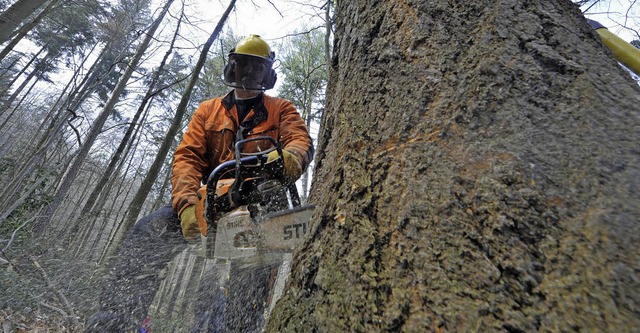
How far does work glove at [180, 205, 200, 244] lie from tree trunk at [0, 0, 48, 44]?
3288 millimetres

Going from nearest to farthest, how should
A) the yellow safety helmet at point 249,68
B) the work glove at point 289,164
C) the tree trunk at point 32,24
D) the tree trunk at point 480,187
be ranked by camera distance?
the tree trunk at point 480,187
the work glove at point 289,164
the yellow safety helmet at point 249,68
the tree trunk at point 32,24

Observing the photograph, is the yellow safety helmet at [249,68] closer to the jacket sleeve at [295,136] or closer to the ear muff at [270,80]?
the ear muff at [270,80]

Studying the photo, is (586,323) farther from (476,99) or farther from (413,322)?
(476,99)

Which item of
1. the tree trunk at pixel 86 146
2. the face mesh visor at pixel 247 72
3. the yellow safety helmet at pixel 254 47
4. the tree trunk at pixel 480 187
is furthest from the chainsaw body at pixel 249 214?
the tree trunk at pixel 86 146

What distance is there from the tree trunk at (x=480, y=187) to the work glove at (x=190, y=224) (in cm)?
124

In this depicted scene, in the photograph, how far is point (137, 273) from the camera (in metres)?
2.13

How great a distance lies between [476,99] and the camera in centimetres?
57

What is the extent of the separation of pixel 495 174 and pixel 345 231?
0.27 m

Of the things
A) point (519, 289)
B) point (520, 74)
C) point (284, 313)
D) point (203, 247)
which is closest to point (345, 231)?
point (284, 313)

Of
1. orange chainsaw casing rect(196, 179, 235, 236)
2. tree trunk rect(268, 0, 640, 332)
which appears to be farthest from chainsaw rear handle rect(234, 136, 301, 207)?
tree trunk rect(268, 0, 640, 332)

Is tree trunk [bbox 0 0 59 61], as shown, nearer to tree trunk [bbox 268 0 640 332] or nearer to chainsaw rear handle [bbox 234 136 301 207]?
chainsaw rear handle [bbox 234 136 301 207]

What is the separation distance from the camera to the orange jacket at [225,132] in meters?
2.31

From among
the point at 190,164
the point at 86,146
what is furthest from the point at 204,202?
the point at 86,146

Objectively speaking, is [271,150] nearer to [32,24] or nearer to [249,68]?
[249,68]
